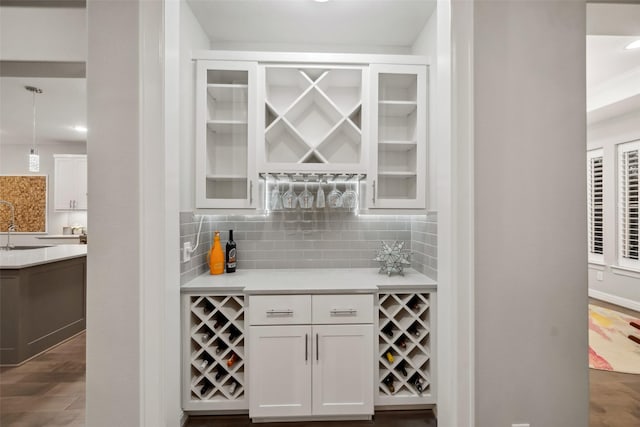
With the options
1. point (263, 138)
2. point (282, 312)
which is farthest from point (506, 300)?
point (263, 138)

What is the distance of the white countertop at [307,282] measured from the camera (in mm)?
1956

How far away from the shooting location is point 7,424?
6.61ft

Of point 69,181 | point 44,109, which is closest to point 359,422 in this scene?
point 44,109

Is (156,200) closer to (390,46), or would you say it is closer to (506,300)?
(506,300)

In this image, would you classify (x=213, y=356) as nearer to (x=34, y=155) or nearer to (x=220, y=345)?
(x=220, y=345)

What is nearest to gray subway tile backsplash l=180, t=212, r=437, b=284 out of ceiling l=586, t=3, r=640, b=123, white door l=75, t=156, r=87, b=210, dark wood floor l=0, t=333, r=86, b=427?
dark wood floor l=0, t=333, r=86, b=427

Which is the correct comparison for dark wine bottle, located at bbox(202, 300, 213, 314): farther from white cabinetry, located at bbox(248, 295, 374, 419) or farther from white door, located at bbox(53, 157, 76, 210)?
white door, located at bbox(53, 157, 76, 210)

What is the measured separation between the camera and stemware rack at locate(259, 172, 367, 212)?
2298mm

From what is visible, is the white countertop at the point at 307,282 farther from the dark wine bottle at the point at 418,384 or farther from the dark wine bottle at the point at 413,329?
the dark wine bottle at the point at 418,384

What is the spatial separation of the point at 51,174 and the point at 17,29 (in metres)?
5.79

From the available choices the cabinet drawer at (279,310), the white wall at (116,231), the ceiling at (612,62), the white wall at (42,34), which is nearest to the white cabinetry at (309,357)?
the cabinet drawer at (279,310)

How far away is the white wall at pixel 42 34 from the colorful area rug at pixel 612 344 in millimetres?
4409

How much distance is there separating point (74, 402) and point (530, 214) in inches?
121

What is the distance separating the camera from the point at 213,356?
6.51 ft
